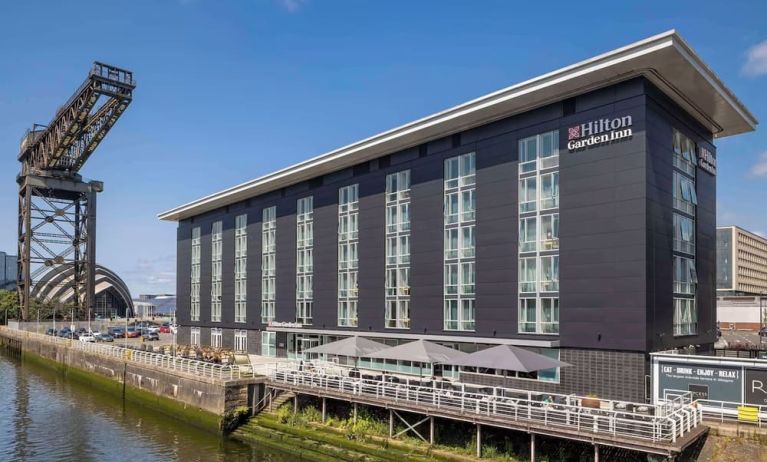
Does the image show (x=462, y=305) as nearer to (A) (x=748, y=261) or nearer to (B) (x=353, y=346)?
(B) (x=353, y=346)

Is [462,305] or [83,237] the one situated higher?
[83,237]

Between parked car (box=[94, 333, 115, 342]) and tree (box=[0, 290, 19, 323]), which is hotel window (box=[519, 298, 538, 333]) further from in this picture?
tree (box=[0, 290, 19, 323])

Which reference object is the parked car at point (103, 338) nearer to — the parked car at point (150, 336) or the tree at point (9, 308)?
the parked car at point (150, 336)

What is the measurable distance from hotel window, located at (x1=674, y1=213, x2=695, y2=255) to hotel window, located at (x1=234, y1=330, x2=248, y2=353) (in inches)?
1373

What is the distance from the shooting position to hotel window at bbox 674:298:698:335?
95.8ft

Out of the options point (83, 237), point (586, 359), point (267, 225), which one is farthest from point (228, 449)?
point (83, 237)

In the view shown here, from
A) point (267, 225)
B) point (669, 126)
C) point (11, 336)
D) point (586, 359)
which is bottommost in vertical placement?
point (11, 336)

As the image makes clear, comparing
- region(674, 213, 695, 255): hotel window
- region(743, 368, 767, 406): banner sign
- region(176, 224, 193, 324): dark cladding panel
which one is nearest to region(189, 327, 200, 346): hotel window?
region(176, 224, 193, 324): dark cladding panel

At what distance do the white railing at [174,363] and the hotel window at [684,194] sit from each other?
2370 cm

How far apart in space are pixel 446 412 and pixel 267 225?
3105cm

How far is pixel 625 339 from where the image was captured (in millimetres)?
26031

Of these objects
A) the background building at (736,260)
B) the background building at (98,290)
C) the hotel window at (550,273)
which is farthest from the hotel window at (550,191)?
the background building at (736,260)

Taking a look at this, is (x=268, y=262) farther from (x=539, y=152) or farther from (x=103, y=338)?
(x=103, y=338)

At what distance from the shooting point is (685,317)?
1187 inches
